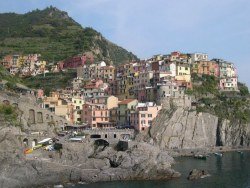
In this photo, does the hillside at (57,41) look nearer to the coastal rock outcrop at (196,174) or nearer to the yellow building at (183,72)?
the yellow building at (183,72)

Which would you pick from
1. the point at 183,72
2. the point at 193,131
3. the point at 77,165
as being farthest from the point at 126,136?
the point at 183,72

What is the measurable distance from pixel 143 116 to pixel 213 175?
21297mm

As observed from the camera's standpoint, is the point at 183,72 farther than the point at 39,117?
Yes

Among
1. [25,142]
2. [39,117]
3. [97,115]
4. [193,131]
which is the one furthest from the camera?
[193,131]

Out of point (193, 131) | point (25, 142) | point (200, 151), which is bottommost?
point (200, 151)

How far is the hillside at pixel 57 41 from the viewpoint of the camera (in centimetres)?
12212

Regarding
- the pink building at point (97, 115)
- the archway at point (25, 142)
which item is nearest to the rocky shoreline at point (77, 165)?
the archway at point (25, 142)

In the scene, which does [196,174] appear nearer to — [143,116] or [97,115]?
[143,116]

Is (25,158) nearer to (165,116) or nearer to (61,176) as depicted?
(61,176)

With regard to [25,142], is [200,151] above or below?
below

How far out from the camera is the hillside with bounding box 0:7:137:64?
4808 inches

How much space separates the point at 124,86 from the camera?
9381 centimetres

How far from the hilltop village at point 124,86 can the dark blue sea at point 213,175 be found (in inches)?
485

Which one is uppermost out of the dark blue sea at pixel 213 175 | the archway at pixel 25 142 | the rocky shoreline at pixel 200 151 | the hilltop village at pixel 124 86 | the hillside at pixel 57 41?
the hillside at pixel 57 41
